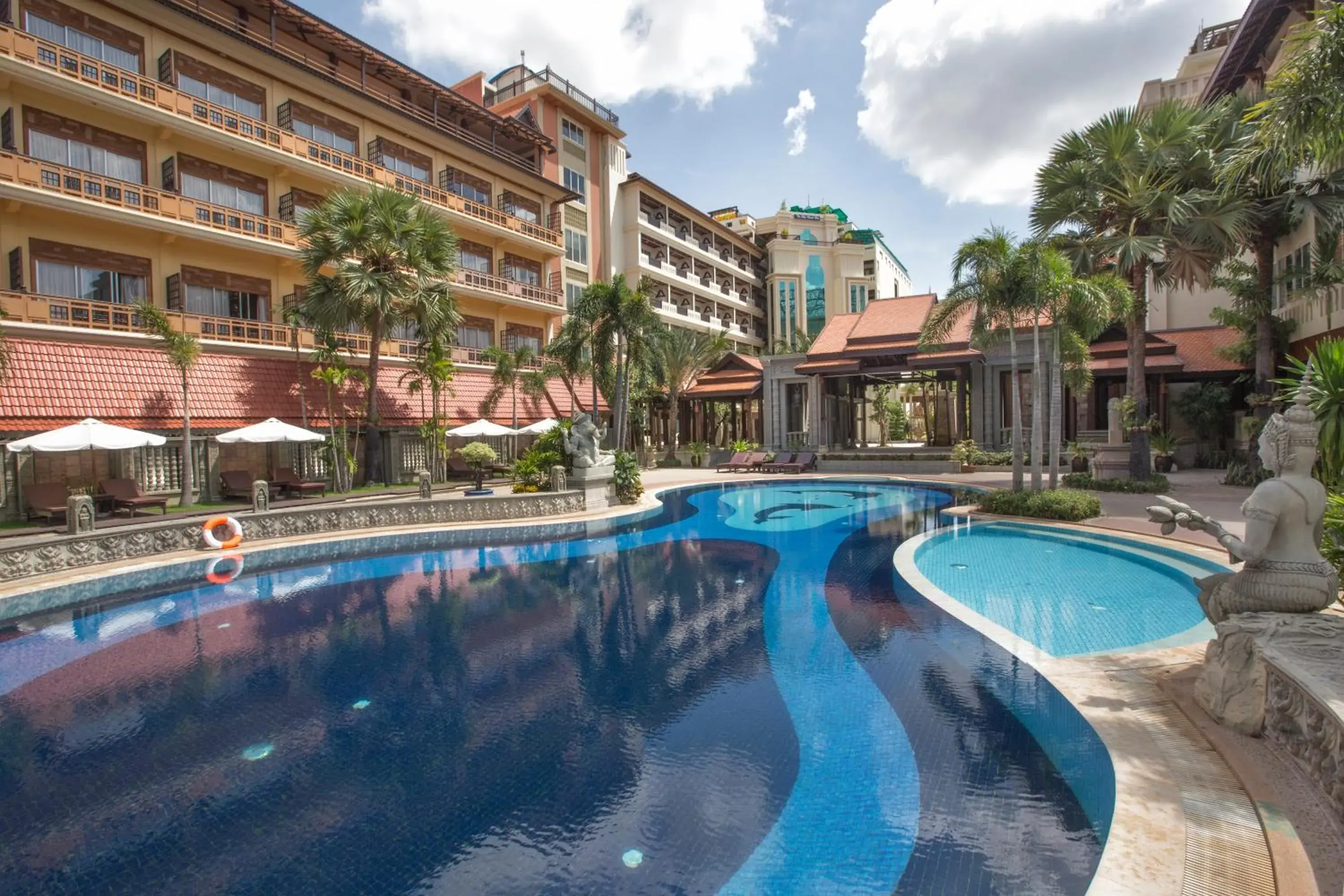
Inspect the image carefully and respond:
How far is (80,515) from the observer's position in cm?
1227

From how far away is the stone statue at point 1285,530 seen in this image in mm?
4867

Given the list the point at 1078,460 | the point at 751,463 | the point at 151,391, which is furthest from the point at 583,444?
A: the point at 1078,460

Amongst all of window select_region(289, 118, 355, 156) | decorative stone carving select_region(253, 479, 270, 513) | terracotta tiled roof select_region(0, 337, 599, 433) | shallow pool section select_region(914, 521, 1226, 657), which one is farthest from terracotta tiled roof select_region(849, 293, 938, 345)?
decorative stone carving select_region(253, 479, 270, 513)

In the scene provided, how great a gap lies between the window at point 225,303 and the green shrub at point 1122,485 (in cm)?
2680

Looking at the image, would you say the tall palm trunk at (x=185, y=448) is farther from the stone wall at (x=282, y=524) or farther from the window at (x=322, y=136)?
Answer: the window at (x=322, y=136)

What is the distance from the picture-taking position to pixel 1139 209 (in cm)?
1769

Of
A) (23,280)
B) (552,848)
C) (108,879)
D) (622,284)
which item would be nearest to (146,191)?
(23,280)

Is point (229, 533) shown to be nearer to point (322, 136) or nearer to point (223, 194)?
point (223, 194)

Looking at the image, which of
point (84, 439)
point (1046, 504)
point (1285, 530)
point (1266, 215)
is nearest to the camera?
point (1285, 530)

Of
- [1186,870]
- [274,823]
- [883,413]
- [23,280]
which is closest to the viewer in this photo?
[1186,870]

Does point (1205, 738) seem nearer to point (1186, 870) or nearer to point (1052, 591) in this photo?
point (1186, 870)

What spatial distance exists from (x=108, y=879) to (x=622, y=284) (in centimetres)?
2291

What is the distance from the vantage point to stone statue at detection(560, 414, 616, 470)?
18.6 meters

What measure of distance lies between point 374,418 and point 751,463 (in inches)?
628
